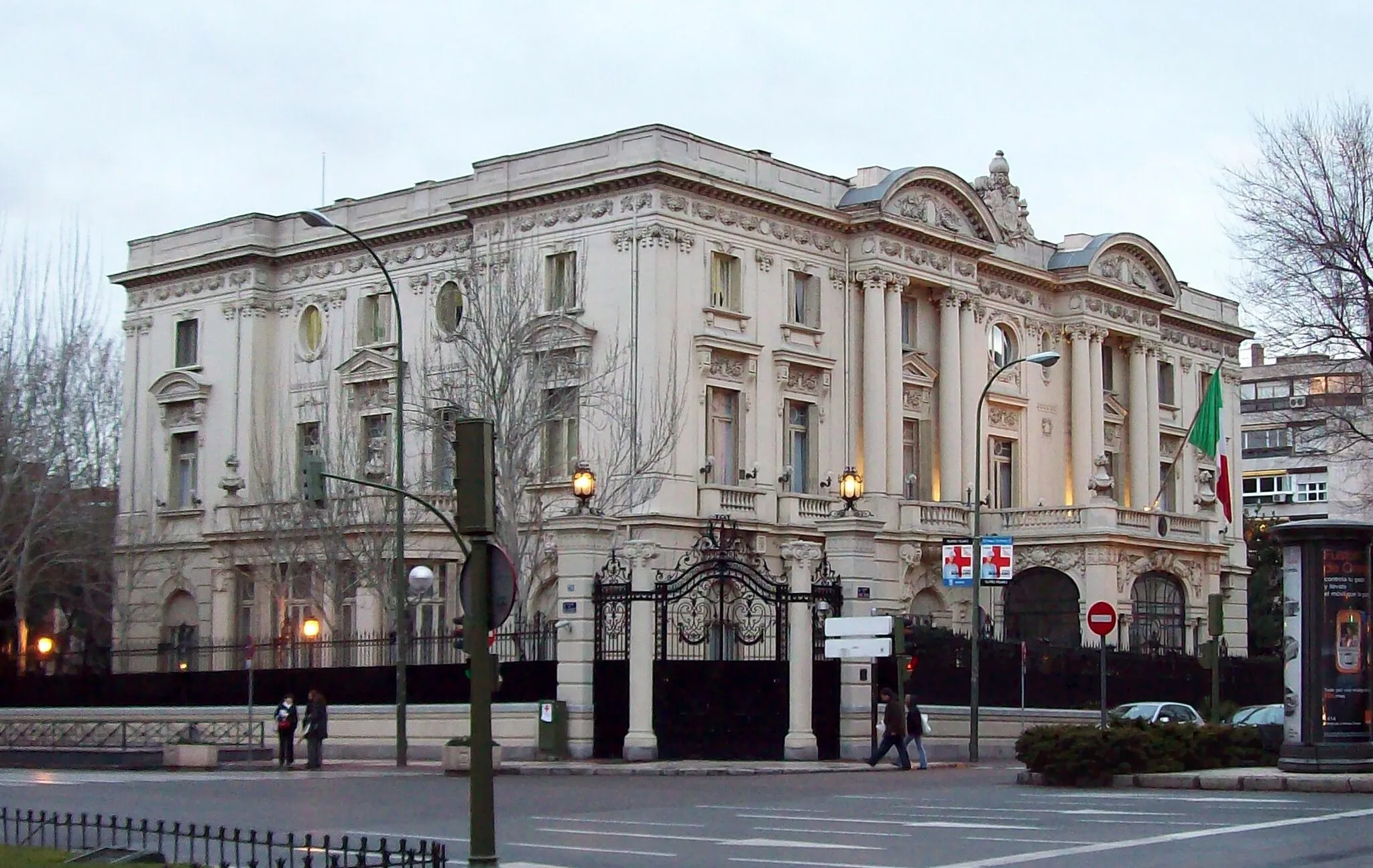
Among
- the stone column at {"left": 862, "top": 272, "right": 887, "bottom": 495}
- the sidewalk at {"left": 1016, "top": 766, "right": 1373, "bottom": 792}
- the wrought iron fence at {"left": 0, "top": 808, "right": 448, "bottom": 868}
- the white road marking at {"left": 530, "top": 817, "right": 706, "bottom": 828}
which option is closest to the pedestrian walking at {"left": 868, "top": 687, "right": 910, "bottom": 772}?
the sidewalk at {"left": 1016, "top": 766, "right": 1373, "bottom": 792}

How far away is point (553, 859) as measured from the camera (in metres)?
17.9

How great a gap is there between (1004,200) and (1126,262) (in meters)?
6.12

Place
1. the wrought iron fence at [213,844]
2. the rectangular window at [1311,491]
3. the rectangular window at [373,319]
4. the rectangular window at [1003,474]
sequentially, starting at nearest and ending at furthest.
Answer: the wrought iron fence at [213,844] → the rectangular window at [373,319] → the rectangular window at [1003,474] → the rectangular window at [1311,491]

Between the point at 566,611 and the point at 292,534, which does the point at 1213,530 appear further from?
the point at 566,611

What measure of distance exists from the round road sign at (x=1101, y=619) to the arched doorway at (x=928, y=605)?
24.2m

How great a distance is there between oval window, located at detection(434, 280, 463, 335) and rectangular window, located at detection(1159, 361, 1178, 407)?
2747 cm

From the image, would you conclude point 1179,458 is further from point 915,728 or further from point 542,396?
point 915,728

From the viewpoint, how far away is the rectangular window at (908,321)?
5841cm

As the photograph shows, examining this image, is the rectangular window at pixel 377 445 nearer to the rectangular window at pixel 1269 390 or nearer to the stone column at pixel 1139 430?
the stone column at pixel 1139 430

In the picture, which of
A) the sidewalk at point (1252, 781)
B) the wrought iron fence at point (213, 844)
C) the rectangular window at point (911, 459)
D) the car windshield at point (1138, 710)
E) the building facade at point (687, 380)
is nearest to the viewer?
the wrought iron fence at point (213, 844)

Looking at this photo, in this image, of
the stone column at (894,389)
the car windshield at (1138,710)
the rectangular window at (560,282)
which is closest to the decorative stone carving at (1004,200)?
the stone column at (894,389)

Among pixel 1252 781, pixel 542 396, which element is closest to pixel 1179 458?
pixel 542 396

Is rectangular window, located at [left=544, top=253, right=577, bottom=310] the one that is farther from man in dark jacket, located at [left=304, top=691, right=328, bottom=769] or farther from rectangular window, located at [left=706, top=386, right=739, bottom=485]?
man in dark jacket, located at [left=304, top=691, right=328, bottom=769]

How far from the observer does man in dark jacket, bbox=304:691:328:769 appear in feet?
124
